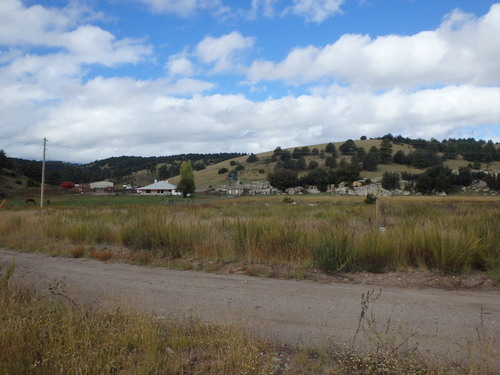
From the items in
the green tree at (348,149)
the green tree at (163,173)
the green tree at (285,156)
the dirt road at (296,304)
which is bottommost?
the dirt road at (296,304)

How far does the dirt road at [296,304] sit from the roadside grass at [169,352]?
330mm

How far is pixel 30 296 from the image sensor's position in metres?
5.93

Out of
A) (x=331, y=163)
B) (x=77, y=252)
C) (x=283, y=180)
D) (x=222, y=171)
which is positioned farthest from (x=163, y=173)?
(x=77, y=252)

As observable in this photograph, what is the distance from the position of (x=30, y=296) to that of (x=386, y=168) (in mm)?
105863

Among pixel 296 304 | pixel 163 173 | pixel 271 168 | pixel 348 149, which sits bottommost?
pixel 296 304

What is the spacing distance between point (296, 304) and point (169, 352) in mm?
2647

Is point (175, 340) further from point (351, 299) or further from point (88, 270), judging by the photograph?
point (88, 270)

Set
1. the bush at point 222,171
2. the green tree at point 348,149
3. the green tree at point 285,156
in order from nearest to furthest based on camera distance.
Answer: the green tree at point 285,156, the green tree at point 348,149, the bush at point 222,171

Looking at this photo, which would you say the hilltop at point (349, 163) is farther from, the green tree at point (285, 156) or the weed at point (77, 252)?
the weed at point (77, 252)

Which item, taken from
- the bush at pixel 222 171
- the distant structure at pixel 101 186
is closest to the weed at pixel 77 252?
the distant structure at pixel 101 186

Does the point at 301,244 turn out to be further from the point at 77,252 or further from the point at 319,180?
the point at 319,180

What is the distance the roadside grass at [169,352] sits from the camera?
3633 mm

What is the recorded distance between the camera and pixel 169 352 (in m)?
4.11

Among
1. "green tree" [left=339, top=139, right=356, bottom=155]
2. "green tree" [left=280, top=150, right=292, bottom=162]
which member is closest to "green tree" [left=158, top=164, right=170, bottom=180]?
"green tree" [left=280, top=150, right=292, bottom=162]
